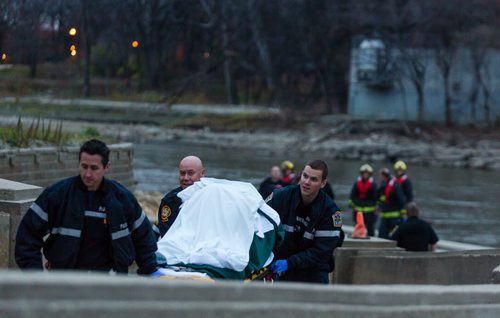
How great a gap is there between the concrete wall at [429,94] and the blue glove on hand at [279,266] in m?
55.0

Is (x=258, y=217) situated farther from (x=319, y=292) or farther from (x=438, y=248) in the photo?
(x=438, y=248)

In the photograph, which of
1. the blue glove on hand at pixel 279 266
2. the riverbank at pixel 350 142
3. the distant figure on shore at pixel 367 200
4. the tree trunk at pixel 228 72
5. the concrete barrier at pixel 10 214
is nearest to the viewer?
the blue glove on hand at pixel 279 266

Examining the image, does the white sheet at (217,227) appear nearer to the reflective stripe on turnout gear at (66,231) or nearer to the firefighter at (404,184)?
the reflective stripe on turnout gear at (66,231)

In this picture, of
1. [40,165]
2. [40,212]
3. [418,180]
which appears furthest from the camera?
[418,180]

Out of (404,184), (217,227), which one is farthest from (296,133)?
(217,227)

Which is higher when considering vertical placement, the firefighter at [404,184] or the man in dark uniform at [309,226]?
the man in dark uniform at [309,226]

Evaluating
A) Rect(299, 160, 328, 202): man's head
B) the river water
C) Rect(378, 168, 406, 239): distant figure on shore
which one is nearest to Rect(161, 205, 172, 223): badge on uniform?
Rect(299, 160, 328, 202): man's head

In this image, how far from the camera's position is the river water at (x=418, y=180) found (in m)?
28.8

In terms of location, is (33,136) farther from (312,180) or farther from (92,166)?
(92,166)

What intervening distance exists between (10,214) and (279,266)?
2087 mm

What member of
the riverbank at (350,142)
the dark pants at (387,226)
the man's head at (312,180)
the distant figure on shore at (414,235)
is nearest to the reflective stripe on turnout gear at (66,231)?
the man's head at (312,180)

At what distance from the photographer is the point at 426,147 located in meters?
54.9

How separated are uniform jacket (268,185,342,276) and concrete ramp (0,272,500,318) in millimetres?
2329

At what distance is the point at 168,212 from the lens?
294 inches
